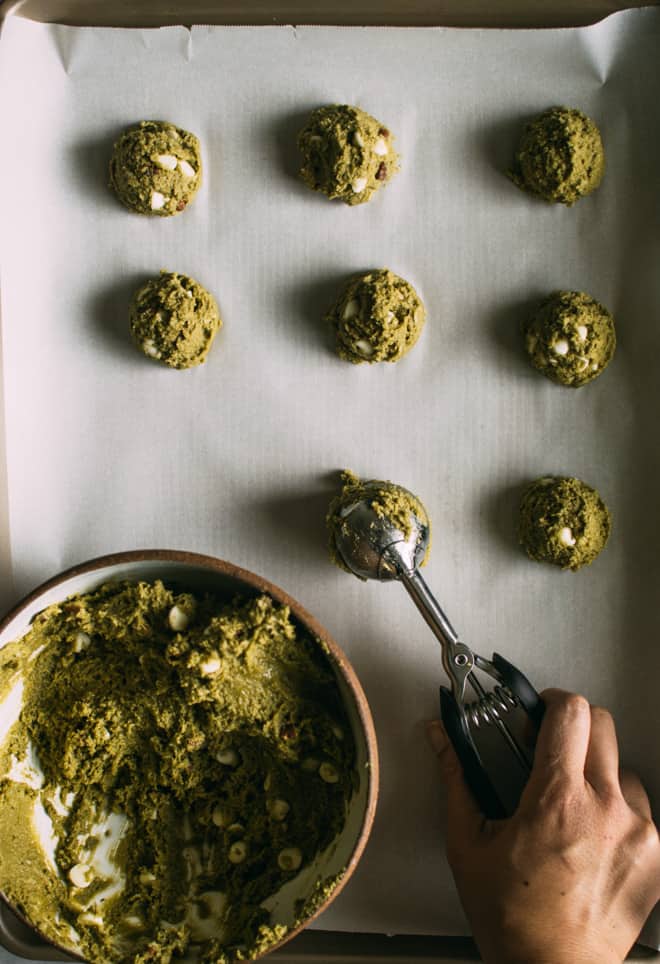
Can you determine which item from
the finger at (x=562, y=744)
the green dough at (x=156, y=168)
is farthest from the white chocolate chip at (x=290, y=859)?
the green dough at (x=156, y=168)

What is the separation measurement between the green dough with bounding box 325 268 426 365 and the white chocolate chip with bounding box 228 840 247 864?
737 millimetres

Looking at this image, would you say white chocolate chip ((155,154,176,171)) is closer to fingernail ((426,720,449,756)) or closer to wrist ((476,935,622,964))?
fingernail ((426,720,449,756))

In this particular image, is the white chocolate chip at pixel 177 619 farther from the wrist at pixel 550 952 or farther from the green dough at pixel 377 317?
the wrist at pixel 550 952

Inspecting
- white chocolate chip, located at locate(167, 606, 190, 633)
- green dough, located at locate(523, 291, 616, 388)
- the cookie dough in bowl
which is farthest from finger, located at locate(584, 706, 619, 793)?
white chocolate chip, located at locate(167, 606, 190, 633)

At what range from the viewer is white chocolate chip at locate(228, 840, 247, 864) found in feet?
4.18

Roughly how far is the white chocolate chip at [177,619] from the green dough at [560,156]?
0.81 m

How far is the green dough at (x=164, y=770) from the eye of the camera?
1214 millimetres

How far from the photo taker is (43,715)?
1.27 meters

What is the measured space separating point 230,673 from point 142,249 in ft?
2.17

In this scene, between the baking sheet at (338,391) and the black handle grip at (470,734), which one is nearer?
the black handle grip at (470,734)

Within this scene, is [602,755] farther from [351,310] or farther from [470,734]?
[351,310]

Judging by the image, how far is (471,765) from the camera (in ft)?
4.13

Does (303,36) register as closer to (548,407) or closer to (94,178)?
(94,178)

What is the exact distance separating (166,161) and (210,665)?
0.73 m
